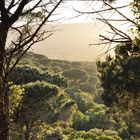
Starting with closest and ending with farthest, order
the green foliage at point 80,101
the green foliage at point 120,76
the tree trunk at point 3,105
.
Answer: the tree trunk at point 3,105 → the green foliage at point 120,76 → the green foliage at point 80,101

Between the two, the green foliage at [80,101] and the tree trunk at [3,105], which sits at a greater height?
the tree trunk at [3,105]

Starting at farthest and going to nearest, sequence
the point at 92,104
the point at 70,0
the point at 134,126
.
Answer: the point at 92,104 → the point at 134,126 → the point at 70,0

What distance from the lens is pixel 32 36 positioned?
5773 mm

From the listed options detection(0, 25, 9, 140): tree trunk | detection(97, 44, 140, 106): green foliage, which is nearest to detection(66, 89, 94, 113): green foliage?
detection(97, 44, 140, 106): green foliage

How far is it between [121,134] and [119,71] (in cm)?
2135

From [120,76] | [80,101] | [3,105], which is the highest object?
[3,105]

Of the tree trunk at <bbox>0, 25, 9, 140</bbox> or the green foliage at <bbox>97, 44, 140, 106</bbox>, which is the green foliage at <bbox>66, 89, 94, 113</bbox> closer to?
the green foliage at <bbox>97, 44, 140, 106</bbox>

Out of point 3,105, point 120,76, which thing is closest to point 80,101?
point 120,76

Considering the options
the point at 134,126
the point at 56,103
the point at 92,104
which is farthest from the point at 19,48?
the point at 92,104

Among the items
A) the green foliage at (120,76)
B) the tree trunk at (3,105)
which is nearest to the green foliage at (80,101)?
the green foliage at (120,76)

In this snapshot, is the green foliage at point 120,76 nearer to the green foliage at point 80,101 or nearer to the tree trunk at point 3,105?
the tree trunk at point 3,105

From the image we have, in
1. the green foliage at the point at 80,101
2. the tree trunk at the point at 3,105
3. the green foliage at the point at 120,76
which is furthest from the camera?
the green foliage at the point at 80,101

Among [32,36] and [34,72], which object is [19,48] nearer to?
[32,36]

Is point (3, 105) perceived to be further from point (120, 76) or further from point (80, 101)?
point (80, 101)
